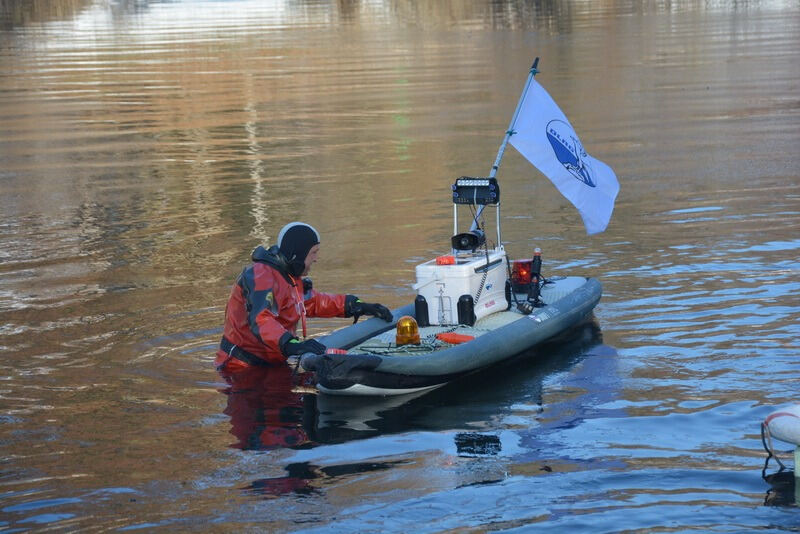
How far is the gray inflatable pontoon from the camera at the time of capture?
9.60 metres

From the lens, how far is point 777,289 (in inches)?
495

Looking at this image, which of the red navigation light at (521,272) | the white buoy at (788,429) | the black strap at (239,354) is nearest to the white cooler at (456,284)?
the red navigation light at (521,272)

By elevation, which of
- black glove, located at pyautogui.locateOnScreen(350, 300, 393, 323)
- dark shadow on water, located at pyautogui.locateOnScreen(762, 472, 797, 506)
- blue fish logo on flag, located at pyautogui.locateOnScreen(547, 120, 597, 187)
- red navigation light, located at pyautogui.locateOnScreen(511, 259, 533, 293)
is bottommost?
dark shadow on water, located at pyautogui.locateOnScreen(762, 472, 797, 506)

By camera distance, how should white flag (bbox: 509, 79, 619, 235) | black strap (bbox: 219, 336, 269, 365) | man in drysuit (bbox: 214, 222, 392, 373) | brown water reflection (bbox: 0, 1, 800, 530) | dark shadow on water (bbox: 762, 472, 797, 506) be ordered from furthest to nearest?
white flag (bbox: 509, 79, 619, 235) → black strap (bbox: 219, 336, 269, 365) → man in drysuit (bbox: 214, 222, 392, 373) → brown water reflection (bbox: 0, 1, 800, 530) → dark shadow on water (bbox: 762, 472, 797, 506)

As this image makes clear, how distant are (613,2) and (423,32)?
674 inches

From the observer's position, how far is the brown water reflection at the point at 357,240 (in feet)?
27.6

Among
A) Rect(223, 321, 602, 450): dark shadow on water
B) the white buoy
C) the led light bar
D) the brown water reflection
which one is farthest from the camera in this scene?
the led light bar

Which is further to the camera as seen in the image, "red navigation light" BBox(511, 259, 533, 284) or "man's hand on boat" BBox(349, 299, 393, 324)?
"red navigation light" BBox(511, 259, 533, 284)

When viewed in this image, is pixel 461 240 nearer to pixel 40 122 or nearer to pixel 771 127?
pixel 771 127

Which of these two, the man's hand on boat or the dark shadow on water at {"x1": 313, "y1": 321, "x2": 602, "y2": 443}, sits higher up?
the man's hand on boat

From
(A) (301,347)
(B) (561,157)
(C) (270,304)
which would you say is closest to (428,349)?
(A) (301,347)

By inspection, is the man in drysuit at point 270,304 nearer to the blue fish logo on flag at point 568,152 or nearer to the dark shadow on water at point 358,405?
the dark shadow on water at point 358,405

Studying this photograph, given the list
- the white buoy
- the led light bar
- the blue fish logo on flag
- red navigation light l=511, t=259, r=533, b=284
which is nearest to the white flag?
the blue fish logo on flag

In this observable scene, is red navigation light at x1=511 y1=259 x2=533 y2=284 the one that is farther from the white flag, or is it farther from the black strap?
the black strap
